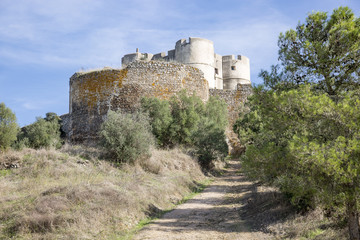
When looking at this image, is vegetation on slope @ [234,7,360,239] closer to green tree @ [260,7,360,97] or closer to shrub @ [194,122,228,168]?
green tree @ [260,7,360,97]

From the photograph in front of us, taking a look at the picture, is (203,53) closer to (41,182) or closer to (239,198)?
(239,198)

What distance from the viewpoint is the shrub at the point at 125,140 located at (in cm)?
1424

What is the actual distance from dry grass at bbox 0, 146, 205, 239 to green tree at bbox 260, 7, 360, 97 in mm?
5489

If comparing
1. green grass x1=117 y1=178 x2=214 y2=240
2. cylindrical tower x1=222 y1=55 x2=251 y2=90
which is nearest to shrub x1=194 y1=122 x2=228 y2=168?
green grass x1=117 y1=178 x2=214 y2=240

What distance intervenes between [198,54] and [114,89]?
1506cm

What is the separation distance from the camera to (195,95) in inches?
845

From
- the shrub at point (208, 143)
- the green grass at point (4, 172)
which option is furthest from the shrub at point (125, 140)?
the shrub at point (208, 143)

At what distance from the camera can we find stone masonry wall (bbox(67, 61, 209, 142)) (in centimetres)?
1986

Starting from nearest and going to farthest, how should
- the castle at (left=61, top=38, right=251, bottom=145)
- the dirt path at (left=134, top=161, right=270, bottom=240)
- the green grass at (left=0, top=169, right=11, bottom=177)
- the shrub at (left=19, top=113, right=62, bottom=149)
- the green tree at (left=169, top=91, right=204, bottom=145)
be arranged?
the dirt path at (left=134, top=161, right=270, bottom=240) < the green grass at (left=0, top=169, right=11, bottom=177) < the green tree at (left=169, top=91, right=204, bottom=145) < the castle at (left=61, top=38, right=251, bottom=145) < the shrub at (left=19, top=113, right=62, bottom=149)

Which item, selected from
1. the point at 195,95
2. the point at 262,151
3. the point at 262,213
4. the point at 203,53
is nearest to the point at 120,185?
the point at 262,213

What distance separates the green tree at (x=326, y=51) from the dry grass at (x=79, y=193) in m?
5.49

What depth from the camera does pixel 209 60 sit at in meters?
33.8

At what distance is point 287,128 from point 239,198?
576 cm

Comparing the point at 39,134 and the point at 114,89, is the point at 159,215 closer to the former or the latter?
the point at 114,89
